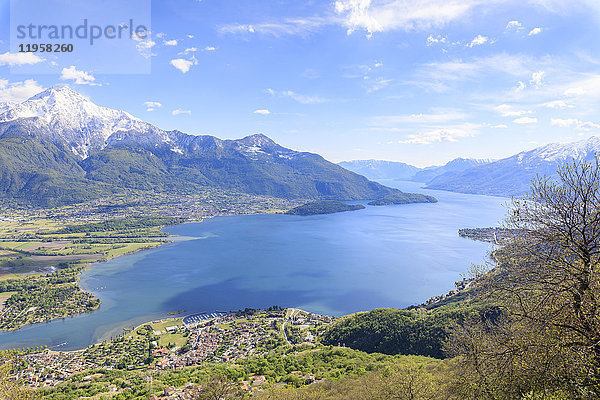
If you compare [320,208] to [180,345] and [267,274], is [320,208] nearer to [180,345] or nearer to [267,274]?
[267,274]

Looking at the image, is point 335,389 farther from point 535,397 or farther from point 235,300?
point 235,300

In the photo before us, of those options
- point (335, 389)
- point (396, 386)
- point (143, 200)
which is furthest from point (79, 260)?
point (143, 200)

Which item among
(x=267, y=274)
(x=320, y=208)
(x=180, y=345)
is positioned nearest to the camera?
(x=180, y=345)

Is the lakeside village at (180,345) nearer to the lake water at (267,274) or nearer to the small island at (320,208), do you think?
the lake water at (267,274)

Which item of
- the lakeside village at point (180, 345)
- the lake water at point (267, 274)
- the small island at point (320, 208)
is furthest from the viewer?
the small island at point (320, 208)

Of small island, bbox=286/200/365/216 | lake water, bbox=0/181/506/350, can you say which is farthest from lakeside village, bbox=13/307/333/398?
small island, bbox=286/200/365/216

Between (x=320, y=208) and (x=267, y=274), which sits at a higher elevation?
(x=320, y=208)

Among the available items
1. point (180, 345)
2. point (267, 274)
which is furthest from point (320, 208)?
point (180, 345)

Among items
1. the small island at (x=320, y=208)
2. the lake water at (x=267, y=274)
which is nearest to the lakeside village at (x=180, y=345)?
the lake water at (x=267, y=274)
